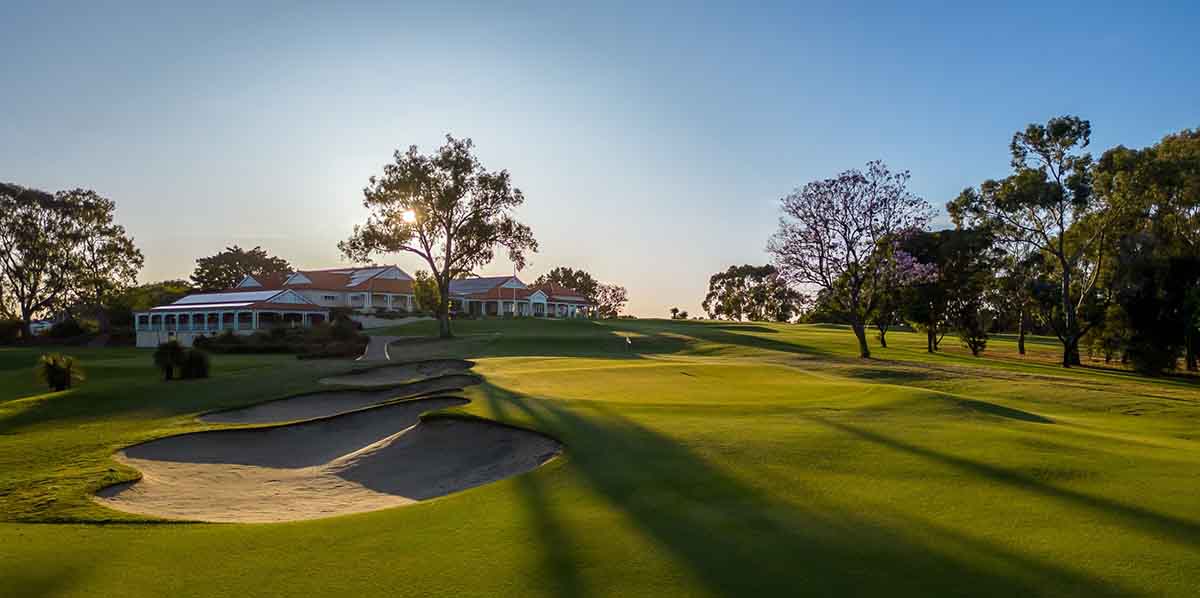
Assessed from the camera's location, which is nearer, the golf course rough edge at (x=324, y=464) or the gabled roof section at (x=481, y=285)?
the golf course rough edge at (x=324, y=464)

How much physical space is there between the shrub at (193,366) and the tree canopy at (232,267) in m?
87.5

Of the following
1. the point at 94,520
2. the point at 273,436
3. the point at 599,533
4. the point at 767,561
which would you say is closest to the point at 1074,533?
the point at 767,561

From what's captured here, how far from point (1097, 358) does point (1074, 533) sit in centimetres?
5568

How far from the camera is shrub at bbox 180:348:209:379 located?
26391mm

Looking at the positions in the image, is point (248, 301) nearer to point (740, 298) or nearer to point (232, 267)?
point (232, 267)

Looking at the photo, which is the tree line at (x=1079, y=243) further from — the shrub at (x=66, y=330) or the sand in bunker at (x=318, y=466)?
the shrub at (x=66, y=330)

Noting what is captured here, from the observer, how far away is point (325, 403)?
20.3m

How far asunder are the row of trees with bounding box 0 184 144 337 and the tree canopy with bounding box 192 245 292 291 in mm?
28159

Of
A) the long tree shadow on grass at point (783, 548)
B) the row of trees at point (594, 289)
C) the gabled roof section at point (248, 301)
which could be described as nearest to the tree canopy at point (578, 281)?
the row of trees at point (594, 289)

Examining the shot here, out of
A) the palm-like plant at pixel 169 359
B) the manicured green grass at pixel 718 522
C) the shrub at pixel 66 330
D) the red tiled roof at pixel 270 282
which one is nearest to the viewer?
the manicured green grass at pixel 718 522

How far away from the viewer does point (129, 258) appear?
255 feet

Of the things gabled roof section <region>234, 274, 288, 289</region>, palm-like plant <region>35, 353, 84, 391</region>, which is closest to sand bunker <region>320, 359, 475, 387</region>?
palm-like plant <region>35, 353, 84, 391</region>

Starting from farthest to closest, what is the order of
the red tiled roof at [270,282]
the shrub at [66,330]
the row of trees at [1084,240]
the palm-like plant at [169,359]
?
the red tiled roof at [270,282] < the shrub at [66,330] < the row of trees at [1084,240] < the palm-like plant at [169,359]

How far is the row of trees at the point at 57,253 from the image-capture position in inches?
2810
